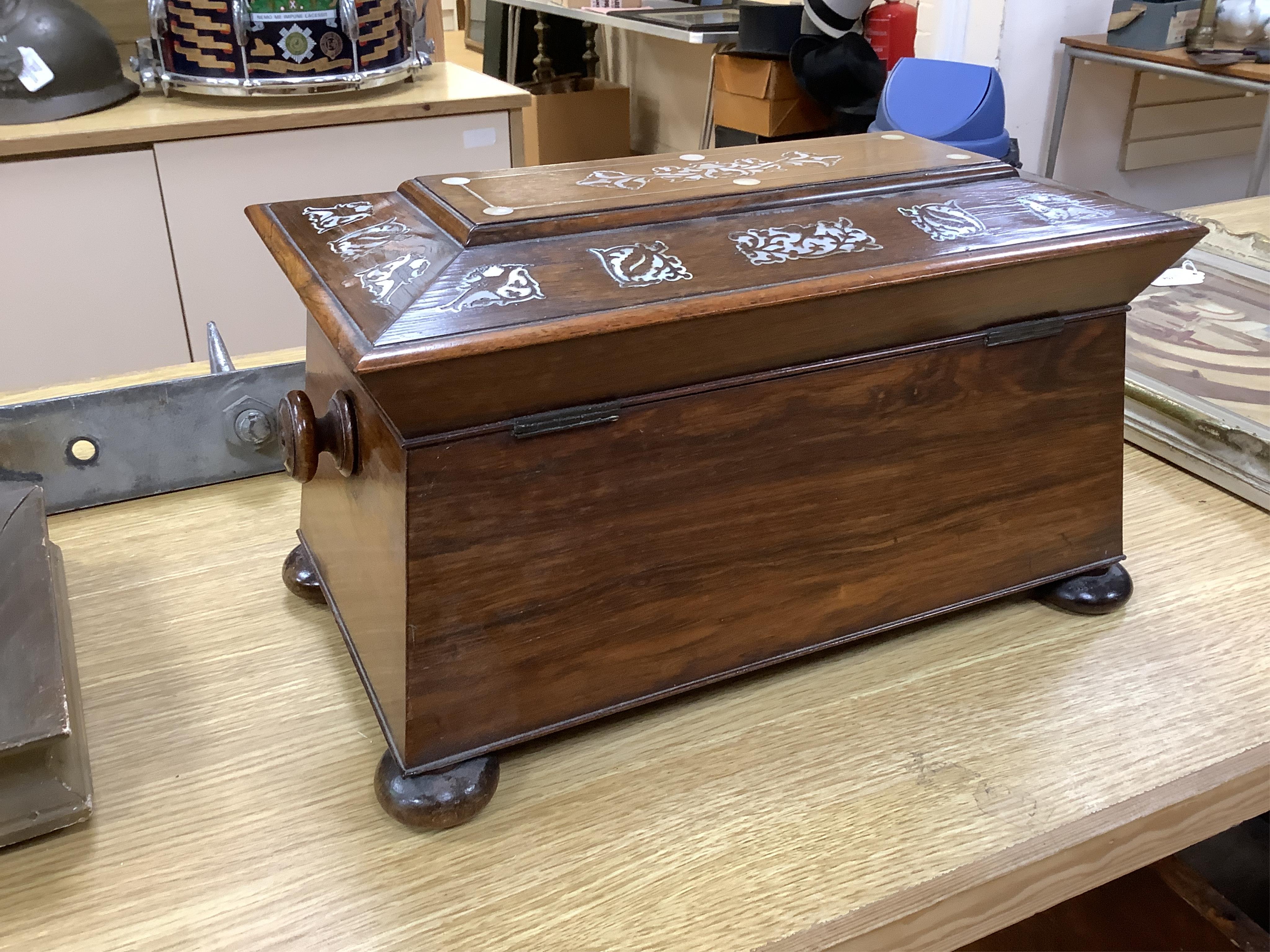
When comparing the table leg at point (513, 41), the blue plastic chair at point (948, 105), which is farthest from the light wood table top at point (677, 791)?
the table leg at point (513, 41)

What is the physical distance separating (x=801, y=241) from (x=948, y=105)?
107 centimetres

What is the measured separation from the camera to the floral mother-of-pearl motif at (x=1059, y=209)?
0.64 meters

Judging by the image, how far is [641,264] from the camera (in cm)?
Answer: 56

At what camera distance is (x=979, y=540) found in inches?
27.1

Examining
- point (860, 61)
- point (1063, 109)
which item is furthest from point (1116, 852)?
point (1063, 109)

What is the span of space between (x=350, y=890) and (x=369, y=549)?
0.18 meters

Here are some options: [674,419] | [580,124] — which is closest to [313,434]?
[674,419]

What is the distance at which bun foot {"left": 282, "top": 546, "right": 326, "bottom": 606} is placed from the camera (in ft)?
2.37

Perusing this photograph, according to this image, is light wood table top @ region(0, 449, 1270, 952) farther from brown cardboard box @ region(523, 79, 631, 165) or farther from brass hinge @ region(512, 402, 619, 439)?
brown cardboard box @ region(523, 79, 631, 165)

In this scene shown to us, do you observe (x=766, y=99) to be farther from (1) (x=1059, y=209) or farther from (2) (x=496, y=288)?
(2) (x=496, y=288)

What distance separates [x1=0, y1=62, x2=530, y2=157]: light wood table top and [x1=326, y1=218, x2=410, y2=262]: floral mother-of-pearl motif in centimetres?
142

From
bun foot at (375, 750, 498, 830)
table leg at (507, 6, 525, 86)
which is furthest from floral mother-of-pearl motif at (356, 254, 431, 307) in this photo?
table leg at (507, 6, 525, 86)

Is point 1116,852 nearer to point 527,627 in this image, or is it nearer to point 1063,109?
point 527,627

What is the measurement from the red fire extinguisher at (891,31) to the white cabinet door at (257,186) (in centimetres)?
88
